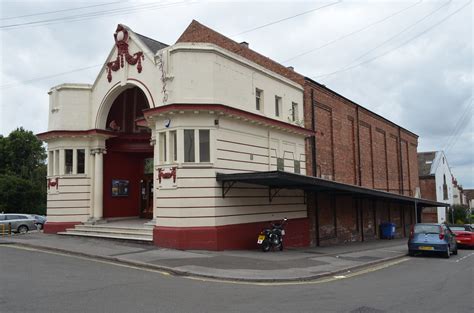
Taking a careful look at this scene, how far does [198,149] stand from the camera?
16547 mm

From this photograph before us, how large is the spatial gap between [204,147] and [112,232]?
19.3 ft

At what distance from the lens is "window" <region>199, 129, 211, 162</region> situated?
16.7 meters

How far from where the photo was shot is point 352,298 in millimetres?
8977

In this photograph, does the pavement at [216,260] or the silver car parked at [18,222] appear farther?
the silver car parked at [18,222]

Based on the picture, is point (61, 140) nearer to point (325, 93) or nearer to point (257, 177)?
point (257, 177)

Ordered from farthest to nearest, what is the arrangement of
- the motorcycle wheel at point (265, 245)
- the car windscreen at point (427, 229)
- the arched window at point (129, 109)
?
the arched window at point (129, 109) < the car windscreen at point (427, 229) < the motorcycle wheel at point (265, 245)

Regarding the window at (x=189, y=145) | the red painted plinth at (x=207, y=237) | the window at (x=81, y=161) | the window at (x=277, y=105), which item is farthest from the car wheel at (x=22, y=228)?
the window at (x=277, y=105)

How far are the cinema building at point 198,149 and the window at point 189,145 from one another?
37 mm

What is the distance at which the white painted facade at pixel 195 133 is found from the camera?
652 inches

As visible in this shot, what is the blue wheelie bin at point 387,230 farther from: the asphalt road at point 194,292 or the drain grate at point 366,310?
the drain grate at point 366,310

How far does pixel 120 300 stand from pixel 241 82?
12395 mm

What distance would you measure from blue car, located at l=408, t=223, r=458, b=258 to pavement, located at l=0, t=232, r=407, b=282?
4.38 ft

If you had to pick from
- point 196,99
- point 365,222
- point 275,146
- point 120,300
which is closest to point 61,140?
point 196,99

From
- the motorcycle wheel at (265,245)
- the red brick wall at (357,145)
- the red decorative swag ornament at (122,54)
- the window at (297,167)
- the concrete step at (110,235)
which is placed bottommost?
the motorcycle wheel at (265,245)
